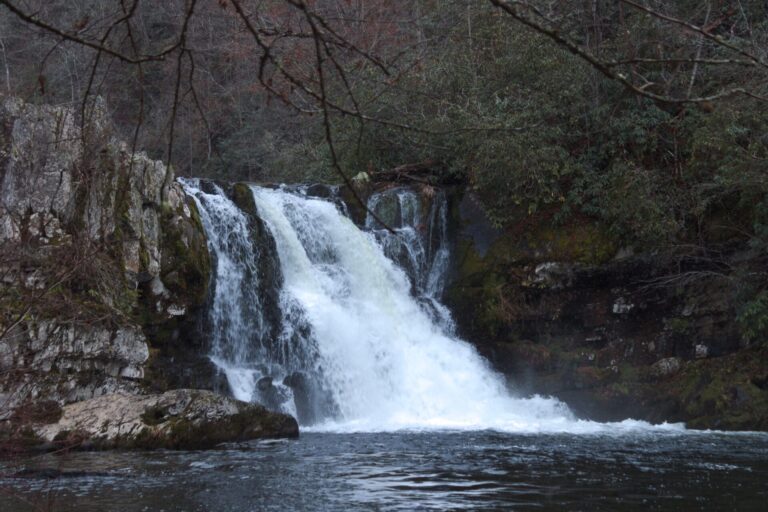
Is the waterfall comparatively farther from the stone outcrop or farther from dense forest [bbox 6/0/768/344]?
dense forest [bbox 6/0/768/344]

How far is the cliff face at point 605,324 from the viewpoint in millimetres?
12305

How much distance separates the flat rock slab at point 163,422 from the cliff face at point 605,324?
6201 mm

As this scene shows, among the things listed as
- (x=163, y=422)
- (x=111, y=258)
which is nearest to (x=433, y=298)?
(x=163, y=422)

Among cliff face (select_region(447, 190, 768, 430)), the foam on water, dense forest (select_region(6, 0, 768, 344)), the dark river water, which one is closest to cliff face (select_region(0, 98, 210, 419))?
dense forest (select_region(6, 0, 768, 344))

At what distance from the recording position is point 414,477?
23.4 feet

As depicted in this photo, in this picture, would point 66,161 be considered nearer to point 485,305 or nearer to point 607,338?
point 485,305

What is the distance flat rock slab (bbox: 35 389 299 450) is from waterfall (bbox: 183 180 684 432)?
1.95 metres

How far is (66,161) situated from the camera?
10391mm

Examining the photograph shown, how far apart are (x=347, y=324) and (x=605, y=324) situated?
207 inches

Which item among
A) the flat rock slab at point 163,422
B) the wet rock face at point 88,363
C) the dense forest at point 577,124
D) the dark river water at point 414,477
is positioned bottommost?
the dark river water at point 414,477

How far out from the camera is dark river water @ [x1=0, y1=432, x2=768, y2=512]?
6.06 meters

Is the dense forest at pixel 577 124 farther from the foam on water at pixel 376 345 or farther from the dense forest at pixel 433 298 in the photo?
the foam on water at pixel 376 345

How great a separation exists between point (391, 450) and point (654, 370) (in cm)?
662

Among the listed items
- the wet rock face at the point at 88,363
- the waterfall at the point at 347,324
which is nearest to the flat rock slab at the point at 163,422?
the wet rock face at the point at 88,363
